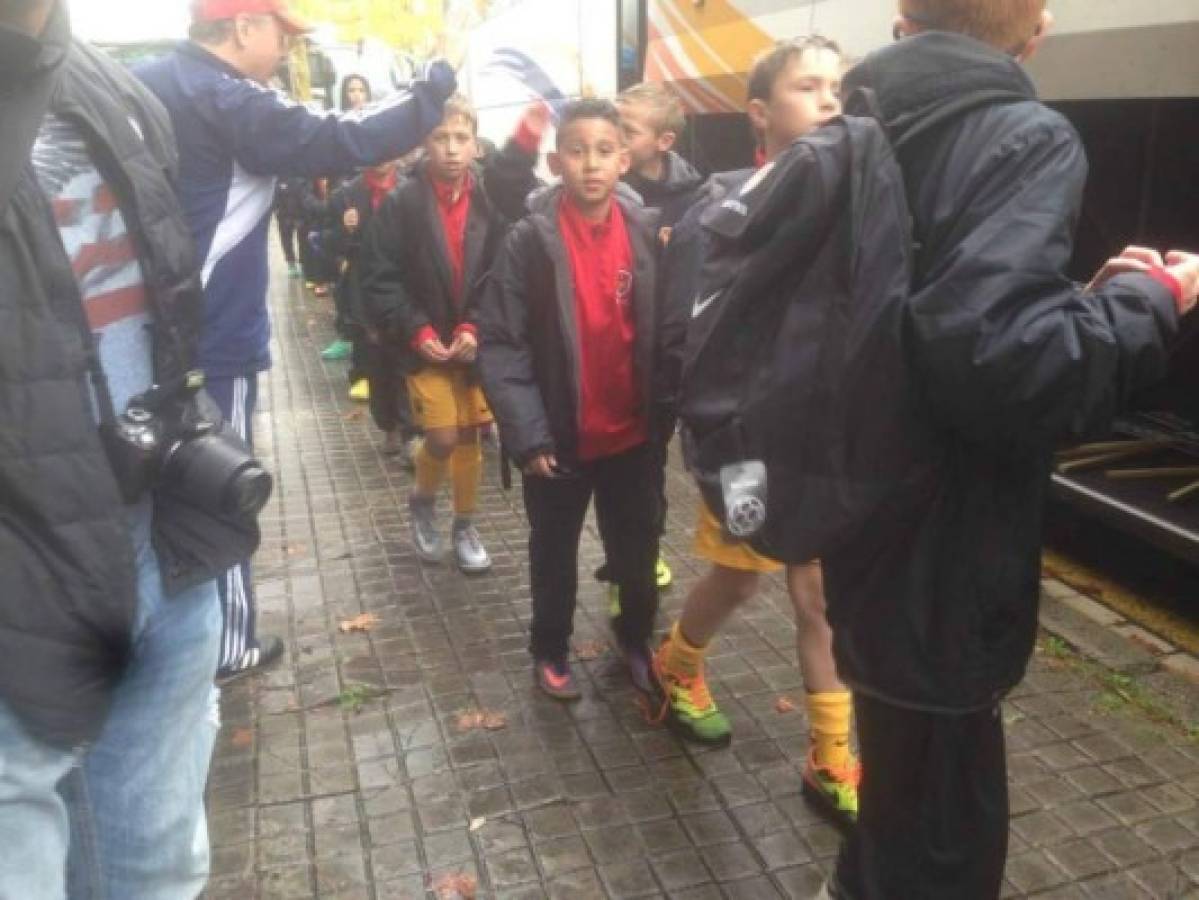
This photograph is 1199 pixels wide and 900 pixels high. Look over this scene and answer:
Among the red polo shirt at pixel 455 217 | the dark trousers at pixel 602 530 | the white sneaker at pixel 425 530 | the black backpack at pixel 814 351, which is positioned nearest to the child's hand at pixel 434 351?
the red polo shirt at pixel 455 217

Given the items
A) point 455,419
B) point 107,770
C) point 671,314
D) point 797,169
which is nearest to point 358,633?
point 455,419

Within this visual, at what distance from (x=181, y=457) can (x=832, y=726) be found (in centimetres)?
191

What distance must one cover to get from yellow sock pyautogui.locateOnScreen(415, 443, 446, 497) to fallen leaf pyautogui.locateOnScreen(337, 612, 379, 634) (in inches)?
29.9

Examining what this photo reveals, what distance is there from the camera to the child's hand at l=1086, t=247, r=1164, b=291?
5.73ft

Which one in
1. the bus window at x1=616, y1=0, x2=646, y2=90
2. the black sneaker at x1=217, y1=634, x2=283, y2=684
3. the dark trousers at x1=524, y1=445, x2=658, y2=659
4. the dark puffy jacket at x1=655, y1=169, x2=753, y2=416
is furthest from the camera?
the bus window at x1=616, y1=0, x2=646, y2=90

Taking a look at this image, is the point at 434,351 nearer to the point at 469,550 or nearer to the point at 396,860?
the point at 469,550

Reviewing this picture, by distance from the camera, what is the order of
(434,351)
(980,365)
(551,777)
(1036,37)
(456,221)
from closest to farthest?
1. (980,365)
2. (1036,37)
3. (551,777)
4. (434,351)
5. (456,221)

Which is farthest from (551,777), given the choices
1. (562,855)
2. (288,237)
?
(288,237)

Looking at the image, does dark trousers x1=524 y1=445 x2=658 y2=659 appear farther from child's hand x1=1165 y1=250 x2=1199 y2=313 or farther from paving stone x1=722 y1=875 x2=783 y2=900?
child's hand x1=1165 y1=250 x2=1199 y2=313

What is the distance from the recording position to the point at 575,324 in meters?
3.20

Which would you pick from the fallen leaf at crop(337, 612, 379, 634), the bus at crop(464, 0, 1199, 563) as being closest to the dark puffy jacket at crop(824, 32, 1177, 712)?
the bus at crop(464, 0, 1199, 563)

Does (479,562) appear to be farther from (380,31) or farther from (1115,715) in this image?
(380,31)

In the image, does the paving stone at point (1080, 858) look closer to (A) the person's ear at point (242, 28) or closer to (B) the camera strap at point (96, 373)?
(B) the camera strap at point (96, 373)

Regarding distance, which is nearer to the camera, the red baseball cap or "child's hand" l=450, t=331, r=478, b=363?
the red baseball cap
